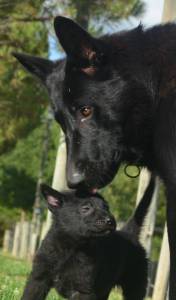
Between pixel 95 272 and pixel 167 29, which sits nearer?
pixel 167 29

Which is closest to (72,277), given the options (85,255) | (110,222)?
(85,255)

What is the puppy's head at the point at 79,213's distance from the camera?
18.8 feet

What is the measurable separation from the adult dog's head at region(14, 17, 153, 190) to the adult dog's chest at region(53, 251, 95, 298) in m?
1.51

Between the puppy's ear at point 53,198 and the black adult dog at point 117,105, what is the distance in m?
1.65

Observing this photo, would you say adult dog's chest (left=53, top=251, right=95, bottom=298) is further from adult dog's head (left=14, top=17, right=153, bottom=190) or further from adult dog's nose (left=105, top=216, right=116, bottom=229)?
adult dog's head (left=14, top=17, right=153, bottom=190)

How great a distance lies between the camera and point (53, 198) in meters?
6.05

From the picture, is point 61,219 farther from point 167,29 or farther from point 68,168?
point 167,29

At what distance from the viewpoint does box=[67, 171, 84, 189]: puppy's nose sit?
426cm

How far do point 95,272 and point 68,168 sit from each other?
168 centimetres

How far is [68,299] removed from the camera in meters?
5.61

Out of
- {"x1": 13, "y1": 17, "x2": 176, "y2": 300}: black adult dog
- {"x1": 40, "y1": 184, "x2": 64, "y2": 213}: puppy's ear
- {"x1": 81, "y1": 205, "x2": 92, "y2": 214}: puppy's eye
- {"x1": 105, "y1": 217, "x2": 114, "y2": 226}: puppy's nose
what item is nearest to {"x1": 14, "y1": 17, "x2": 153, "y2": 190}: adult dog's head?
{"x1": 13, "y1": 17, "x2": 176, "y2": 300}: black adult dog

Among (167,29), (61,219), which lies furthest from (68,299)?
(167,29)

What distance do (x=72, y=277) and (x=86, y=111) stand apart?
6.26 feet

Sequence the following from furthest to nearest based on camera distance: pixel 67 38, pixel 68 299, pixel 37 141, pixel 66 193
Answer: pixel 37 141, pixel 66 193, pixel 68 299, pixel 67 38
